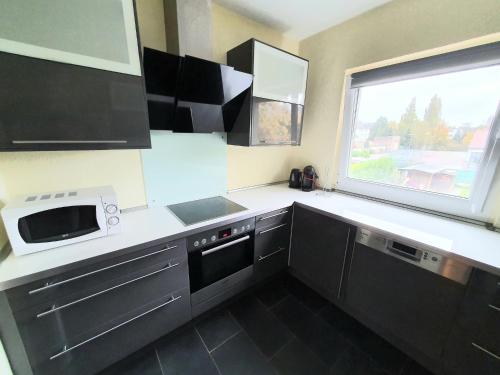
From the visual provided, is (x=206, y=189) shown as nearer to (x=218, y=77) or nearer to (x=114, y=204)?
(x=114, y=204)

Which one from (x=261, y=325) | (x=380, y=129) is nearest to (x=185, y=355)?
(x=261, y=325)

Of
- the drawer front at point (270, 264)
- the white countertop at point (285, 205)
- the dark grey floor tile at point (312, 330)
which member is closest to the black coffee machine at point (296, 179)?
the white countertop at point (285, 205)

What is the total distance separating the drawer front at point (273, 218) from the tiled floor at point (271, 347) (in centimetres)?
69

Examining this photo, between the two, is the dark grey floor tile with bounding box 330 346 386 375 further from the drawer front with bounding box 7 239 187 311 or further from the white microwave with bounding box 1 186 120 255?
the white microwave with bounding box 1 186 120 255

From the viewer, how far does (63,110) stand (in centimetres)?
93

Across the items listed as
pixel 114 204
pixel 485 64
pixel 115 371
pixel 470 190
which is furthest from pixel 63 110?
pixel 470 190

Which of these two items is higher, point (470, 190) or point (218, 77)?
point (218, 77)

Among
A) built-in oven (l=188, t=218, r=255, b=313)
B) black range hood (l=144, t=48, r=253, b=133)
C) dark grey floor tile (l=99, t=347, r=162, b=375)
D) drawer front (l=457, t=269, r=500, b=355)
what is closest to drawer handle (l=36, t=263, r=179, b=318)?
built-in oven (l=188, t=218, r=255, b=313)

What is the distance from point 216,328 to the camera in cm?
150

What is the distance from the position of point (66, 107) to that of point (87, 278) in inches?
31.7

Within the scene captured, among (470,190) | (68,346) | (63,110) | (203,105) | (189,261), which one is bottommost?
(68,346)

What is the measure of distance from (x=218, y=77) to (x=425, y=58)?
4.70ft

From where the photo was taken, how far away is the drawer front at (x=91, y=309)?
2.87ft

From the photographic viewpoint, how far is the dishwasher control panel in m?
1.03
